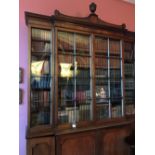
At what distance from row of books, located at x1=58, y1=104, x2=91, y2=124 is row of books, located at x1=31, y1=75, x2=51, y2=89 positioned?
1.31 ft

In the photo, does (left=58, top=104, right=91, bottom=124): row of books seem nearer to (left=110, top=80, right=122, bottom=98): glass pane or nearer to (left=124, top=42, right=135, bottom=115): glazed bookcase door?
(left=110, top=80, right=122, bottom=98): glass pane

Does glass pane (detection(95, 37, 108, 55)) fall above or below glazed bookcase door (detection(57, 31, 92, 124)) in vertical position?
above

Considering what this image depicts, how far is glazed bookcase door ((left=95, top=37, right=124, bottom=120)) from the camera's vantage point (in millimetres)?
2881

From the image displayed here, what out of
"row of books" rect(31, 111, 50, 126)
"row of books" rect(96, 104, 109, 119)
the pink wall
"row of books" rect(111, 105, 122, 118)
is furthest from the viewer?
"row of books" rect(111, 105, 122, 118)

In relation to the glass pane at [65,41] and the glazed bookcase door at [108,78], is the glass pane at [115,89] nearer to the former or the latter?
the glazed bookcase door at [108,78]

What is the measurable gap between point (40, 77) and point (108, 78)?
1.11 meters

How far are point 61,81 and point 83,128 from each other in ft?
2.31

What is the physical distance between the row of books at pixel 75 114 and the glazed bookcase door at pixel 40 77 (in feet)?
0.62

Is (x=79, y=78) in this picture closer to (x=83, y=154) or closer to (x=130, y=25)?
(x=83, y=154)

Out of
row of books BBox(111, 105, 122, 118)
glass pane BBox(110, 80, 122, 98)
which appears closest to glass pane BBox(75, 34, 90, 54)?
glass pane BBox(110, 80, 122, 98)

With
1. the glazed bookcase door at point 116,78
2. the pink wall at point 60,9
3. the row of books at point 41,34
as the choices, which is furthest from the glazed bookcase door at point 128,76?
the row of books at point 41,34

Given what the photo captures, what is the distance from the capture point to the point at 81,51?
2752 mm

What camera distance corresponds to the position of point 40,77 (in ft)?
8.01
